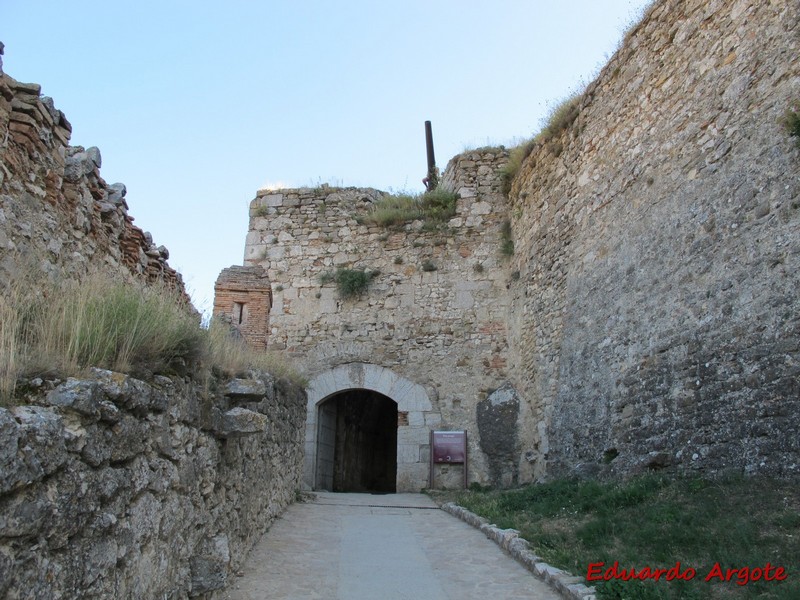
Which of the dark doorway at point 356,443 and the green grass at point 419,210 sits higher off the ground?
the green grass at point 419,210

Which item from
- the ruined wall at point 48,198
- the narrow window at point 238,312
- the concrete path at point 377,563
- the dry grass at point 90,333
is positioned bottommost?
the concrete path at point 377,563

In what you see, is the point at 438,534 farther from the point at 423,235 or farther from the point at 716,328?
the point at 423,235

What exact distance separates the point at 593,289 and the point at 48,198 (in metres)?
6.41

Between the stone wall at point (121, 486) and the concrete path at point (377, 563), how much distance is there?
0.49 m

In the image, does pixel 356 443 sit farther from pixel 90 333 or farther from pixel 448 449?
pixel 90 333

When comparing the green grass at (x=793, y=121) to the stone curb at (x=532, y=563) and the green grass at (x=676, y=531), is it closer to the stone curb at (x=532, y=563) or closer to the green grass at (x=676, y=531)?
the green grass at (x=676, y=531)

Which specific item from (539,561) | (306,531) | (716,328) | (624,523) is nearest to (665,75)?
(716,328)

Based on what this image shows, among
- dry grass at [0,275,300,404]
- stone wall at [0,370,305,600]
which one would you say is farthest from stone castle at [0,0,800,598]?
dry grass at [0,275,300,404]

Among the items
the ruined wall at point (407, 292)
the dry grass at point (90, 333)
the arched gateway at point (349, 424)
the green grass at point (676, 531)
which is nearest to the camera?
the dry grass at point (90, 333)

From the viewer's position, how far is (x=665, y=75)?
7656 millimetres

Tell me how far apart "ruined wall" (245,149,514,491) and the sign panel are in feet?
0.71

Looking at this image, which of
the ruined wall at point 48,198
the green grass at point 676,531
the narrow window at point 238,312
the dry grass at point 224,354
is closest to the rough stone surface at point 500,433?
the narrow window at point 238,312

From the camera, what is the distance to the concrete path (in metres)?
4.52

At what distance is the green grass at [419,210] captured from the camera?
1314cm
